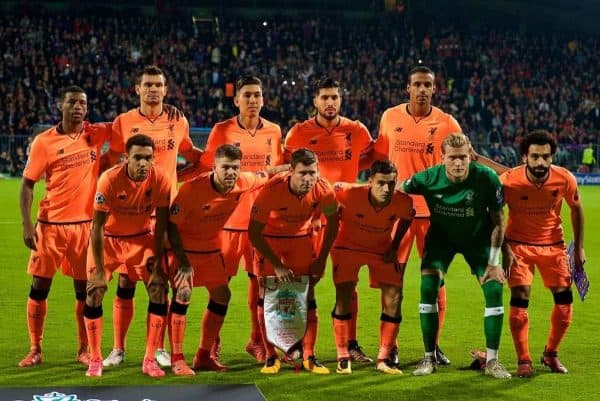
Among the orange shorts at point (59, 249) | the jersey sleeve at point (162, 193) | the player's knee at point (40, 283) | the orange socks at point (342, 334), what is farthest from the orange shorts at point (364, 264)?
the player's knee at point (40, 283)

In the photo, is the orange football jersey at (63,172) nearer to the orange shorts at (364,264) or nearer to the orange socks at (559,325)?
the orange shorts at (364,264)

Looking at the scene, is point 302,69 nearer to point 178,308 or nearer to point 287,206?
point 287,206

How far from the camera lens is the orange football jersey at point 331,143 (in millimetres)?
8336

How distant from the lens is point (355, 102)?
34.8 m

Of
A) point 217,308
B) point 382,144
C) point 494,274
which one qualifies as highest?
point 382,144

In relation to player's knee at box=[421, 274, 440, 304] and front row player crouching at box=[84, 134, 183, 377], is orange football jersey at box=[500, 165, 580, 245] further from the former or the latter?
front row player crouching at box=[84, 134, 183, 377]

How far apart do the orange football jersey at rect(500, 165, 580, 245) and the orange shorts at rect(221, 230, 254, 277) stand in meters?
2.13

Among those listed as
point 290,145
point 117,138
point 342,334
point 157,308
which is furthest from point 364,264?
point 117,138

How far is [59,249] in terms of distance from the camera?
24.8ft

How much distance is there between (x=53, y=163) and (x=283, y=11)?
33.6 m

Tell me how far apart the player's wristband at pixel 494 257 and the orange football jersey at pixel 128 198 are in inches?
95.0

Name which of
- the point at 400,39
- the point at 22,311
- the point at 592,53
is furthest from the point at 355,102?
the point at 22,311

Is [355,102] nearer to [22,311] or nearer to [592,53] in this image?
[592,53]

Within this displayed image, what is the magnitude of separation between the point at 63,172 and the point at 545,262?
3.78 meters
